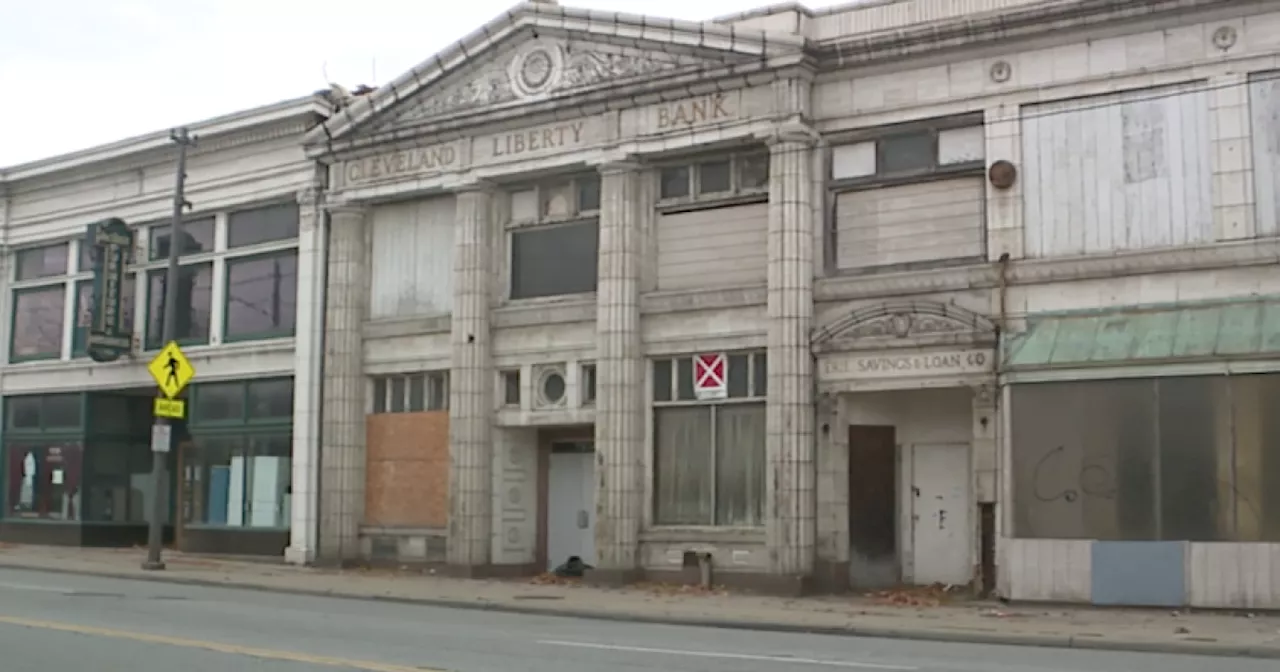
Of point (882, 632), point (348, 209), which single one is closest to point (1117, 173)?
point (882, 632)

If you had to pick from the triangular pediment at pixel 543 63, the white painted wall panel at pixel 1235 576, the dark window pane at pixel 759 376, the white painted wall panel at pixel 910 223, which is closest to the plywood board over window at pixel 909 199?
the white painted wall panel at pixel 910 223

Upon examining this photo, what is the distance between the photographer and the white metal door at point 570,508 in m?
26.0

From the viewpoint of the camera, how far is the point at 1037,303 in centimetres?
2089

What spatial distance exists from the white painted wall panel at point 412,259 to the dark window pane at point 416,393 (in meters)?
1.23

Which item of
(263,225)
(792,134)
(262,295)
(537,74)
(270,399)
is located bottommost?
(270,399)

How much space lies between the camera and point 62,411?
1352 inches

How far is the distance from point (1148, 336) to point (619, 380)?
8.62 m

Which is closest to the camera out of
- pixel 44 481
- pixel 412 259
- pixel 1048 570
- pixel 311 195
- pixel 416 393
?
pixel 1048 570

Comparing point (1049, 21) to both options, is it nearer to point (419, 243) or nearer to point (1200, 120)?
point (1200, 120)

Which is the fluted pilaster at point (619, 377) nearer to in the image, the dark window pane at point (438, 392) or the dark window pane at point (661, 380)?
the dark window pane at point (661, 380)

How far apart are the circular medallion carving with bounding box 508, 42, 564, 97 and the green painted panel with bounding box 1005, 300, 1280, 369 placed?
9.59 metres

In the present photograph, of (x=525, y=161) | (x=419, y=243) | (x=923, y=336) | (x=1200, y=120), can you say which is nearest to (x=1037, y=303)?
(x=923, y=336)

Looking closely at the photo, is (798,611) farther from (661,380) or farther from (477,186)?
(477,186)

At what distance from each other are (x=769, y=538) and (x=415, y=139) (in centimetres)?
1043
